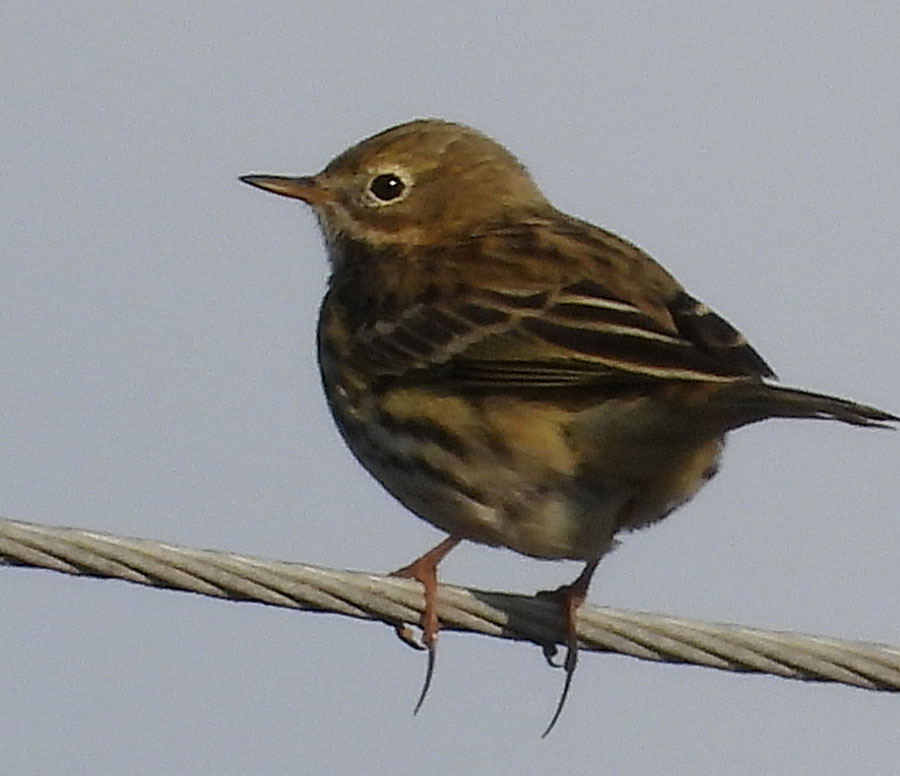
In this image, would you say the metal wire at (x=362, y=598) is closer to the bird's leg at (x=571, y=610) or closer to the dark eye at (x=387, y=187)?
the bird's leg at (x=571, y=610)

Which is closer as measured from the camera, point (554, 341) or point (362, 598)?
point (362, 598)

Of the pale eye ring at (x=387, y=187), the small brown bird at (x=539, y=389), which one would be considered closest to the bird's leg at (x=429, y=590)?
the small brown bird at (x=539, y=389)

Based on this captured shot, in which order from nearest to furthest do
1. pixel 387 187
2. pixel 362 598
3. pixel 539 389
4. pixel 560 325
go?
pixel 362 598, pixel 539 389, pixel 560 325, pixel 387 187

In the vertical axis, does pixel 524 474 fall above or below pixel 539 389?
below

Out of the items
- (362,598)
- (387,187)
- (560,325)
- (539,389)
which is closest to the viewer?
(362,598)

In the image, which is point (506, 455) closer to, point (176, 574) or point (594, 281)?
point (594, 281)

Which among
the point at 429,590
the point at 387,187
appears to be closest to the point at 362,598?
the point at 429,590

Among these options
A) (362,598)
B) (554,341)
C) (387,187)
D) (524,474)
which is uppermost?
(387,187)

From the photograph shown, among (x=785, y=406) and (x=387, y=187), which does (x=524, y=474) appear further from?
(x=387, y=187)
